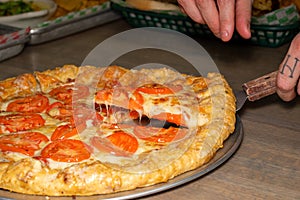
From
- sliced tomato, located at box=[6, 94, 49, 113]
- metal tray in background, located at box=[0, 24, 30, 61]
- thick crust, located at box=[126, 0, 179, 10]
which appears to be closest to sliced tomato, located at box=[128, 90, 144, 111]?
sliced tomato, located at box=[6, 94, 49, 113]

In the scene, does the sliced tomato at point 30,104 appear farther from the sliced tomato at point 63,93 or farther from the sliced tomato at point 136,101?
the sliced tomato at point 136,101

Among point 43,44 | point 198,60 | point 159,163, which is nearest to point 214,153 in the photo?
point 159,163

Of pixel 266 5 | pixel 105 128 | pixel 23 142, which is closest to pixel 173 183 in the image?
pixel 105 128

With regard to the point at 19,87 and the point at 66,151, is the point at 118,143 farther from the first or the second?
the point at 19,87

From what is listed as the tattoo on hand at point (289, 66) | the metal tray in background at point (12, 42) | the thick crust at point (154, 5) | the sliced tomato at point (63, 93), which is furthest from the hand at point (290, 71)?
the metal tray in background at point (12, 42)

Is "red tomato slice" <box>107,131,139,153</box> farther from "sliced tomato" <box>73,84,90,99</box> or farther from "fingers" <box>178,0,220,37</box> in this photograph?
"fingers" <box>178,0,220,37</box>

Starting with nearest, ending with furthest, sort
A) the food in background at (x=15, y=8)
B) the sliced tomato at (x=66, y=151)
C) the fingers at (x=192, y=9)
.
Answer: the sliced tomato at (x=66, y=151) < the fingers at (x=192, y=9) < the food in background at (x=15, y=8)
